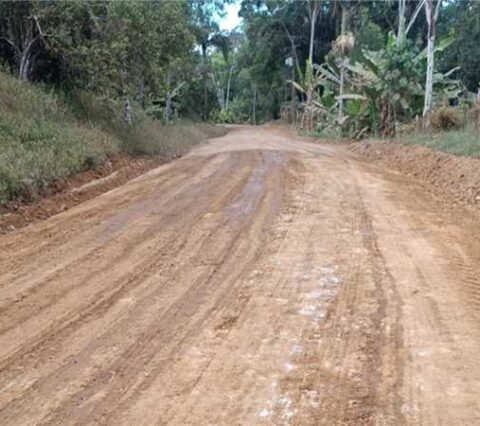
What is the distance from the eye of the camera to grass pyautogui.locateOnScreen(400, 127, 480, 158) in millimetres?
12336

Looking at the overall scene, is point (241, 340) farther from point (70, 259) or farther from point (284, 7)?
point (284, 7)

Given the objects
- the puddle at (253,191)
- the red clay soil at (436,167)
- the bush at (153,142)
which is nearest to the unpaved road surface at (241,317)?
the puddle at (253,191)

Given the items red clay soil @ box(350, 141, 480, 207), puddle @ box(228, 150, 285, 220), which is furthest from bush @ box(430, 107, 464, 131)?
puddle @ box(228, 150, 285, 220)

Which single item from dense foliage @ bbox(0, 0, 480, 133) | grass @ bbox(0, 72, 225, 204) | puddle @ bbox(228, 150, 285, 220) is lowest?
puddle @ bbox(228, 150, 285, 220)

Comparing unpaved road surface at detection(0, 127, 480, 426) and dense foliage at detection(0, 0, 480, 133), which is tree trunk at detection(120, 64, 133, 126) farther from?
unpaved road surface at detection(0, 127, 480, 426)

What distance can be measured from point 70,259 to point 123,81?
1099 cm

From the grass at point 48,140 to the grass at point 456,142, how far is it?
23.1 feet

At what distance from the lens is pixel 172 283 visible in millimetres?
5492

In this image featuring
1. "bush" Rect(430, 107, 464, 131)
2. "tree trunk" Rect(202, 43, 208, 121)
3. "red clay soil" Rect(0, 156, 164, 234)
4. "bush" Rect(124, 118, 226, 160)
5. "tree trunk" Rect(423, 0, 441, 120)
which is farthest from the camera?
"tree trunk" Rect(202, 43, 208, 121)

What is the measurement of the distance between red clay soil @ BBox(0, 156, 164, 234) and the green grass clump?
0.15 m

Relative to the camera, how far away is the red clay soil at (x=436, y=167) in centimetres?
1030

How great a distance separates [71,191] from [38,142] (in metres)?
1.46

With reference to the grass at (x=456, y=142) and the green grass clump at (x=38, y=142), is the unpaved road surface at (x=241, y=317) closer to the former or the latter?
the green grass clump at (x=38, y=142)

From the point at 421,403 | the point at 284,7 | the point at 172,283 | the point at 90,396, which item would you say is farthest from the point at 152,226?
the point at 284,7
